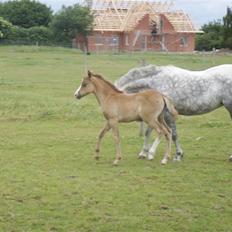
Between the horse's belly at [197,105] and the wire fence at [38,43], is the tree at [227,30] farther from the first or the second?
the horse's belly at [197,105]

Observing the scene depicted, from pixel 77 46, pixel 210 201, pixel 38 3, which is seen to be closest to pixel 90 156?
pixel 210 201

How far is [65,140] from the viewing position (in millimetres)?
13047

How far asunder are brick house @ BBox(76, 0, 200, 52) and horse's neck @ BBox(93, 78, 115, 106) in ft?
207

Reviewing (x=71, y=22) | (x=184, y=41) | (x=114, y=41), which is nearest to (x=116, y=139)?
(x=71, y=22)

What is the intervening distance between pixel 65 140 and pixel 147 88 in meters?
2.64

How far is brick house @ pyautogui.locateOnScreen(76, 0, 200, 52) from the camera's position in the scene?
76.2m

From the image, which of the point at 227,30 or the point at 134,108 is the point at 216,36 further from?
the point at 134,108

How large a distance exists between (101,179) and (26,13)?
7715 cm

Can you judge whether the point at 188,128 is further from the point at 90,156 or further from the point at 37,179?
the point at 37,179

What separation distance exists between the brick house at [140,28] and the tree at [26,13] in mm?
7521

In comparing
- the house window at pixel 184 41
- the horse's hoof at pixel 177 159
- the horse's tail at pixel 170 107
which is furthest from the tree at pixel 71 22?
the horse's tail at pixel 170 107

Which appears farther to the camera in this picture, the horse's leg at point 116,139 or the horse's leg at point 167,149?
the horse's leg at point 167,149

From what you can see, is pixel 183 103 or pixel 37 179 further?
pixel 183 103

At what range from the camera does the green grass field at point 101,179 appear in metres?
7.05
